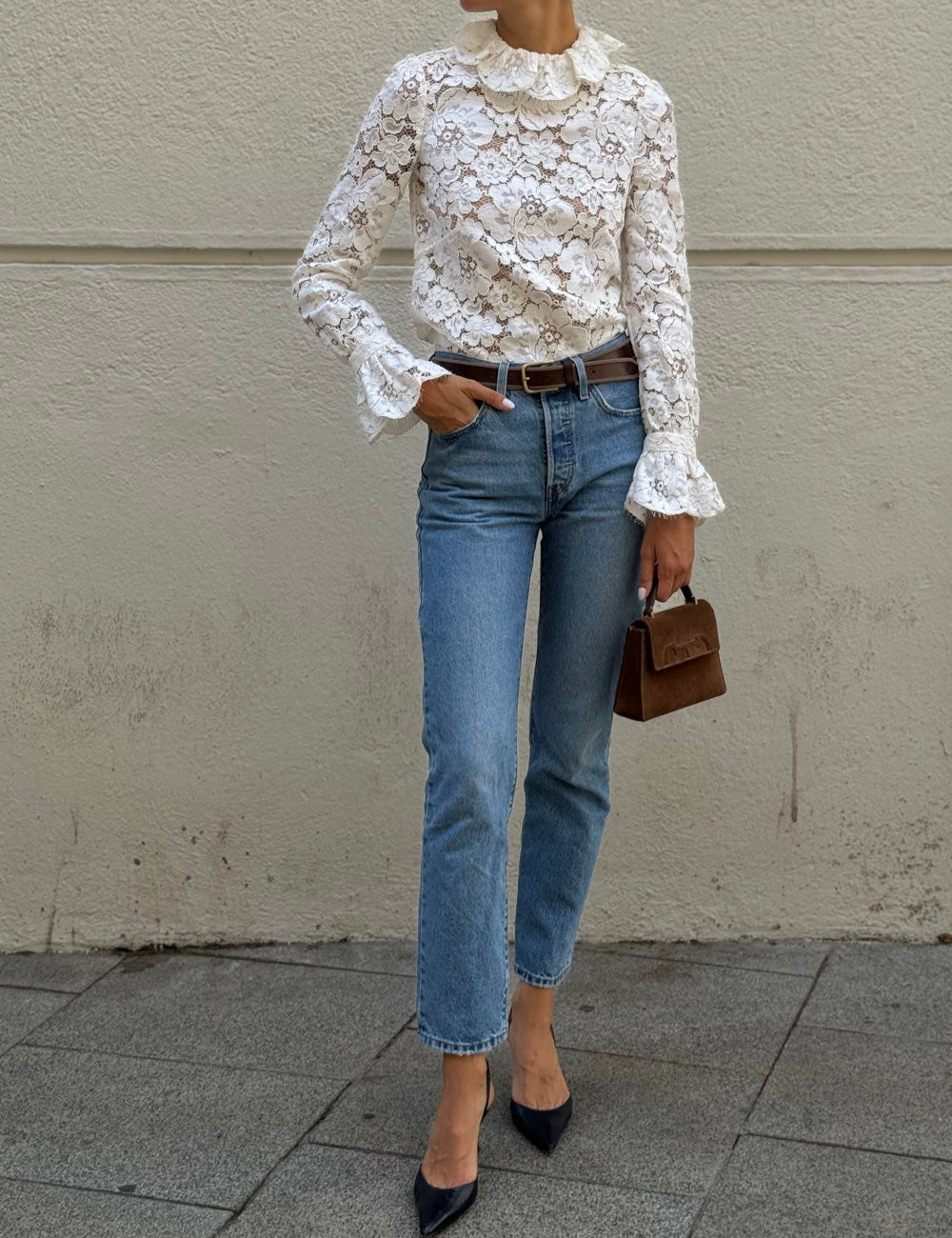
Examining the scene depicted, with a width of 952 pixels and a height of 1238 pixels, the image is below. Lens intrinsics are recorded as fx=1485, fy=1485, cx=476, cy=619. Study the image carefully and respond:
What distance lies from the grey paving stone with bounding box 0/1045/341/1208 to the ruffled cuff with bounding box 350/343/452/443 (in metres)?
1.31

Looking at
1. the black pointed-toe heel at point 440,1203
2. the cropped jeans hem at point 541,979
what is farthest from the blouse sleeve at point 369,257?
the black pointed-toe heel at point 440,1203

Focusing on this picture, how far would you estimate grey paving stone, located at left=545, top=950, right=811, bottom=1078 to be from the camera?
10.2 ft

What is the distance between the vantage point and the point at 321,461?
359 cm

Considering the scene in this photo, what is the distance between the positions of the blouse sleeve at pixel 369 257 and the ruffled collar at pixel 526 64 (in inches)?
4.2

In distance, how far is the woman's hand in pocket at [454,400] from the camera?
2.43 metres

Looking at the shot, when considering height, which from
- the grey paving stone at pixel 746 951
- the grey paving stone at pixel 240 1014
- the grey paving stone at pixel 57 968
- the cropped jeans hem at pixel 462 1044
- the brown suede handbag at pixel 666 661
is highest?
the brown suede handbag at pixel 666 661

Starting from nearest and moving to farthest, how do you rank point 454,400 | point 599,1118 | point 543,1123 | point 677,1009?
point 454,400 < point 543,1123 < point 599,1118 < point 677,1009

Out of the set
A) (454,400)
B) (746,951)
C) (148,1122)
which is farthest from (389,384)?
(746,951)

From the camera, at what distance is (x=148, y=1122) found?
9.27ft

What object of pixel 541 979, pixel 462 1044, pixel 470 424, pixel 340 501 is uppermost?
pixel 470 424

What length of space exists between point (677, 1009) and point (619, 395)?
4.90ft

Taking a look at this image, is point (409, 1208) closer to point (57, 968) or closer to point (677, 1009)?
point (677, 1009)

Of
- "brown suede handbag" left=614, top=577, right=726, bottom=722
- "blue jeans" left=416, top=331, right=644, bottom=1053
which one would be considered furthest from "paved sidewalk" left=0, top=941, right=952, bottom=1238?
"brown suede handbag" left=614, top=577, right=726, bottom=722

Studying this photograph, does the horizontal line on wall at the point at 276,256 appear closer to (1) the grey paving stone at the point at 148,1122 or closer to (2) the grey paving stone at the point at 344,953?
(2) the grey paving stone at the point at 344,953
